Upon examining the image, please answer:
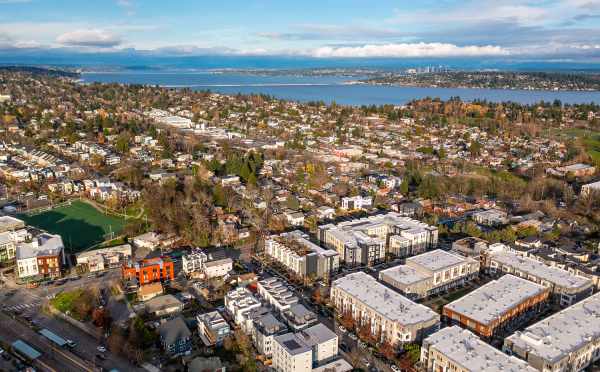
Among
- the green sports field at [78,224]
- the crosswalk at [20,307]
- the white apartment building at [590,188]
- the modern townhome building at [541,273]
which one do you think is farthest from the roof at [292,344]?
the white apartment building at [590,188]

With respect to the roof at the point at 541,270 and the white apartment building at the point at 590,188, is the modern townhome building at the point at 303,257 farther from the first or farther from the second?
the white apartment building at the point at 590,188

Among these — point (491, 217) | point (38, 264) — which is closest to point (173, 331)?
point (38, 264)

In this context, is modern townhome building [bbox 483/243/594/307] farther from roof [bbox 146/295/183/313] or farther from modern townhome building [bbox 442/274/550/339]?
roof [bbox 146/295/183/313]

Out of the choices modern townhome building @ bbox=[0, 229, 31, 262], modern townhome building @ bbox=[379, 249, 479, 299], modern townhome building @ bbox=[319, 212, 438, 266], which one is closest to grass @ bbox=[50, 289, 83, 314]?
modern townhome building @ bbox=[0, 229, 31, 262]

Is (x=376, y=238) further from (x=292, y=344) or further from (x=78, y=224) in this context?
(x=78, y=224)

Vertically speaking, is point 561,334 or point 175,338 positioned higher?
point 561,334

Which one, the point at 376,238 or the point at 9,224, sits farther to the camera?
the point at 9,224

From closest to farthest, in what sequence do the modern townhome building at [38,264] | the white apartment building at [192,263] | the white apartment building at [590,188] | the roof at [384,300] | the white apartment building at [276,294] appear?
the roof at [384,300] → the white apartment building at [276,294] → the modern townhome building at [38,264] → the white apartment building at [192,263] → the white apartment building at [590,188]
